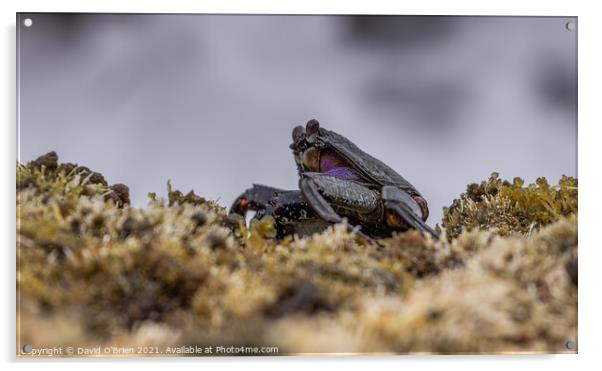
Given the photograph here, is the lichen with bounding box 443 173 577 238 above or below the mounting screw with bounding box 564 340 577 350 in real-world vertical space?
above

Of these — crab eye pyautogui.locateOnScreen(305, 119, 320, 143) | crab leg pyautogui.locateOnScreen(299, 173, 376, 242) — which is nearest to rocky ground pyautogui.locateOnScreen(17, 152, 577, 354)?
crab leg pyautogui.locateOnScreen(299, 173, 376, 242)

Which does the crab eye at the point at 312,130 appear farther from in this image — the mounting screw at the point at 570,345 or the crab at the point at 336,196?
the mounting screw at the point at 570,345

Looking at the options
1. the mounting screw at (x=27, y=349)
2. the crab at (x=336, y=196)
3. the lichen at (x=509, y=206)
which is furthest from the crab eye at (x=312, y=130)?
the mounting screw at (x=27, y=349)

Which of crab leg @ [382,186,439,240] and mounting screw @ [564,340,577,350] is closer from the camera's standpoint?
mounting screw @ [564,340,577,350]

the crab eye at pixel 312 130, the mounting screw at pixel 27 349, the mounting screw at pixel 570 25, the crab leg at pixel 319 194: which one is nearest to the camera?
the mounting screw at pixel 27 349

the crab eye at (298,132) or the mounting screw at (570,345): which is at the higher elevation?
the crab eye at (298,132)

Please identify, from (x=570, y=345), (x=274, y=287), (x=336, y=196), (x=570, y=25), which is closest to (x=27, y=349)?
(x=274, y=287)

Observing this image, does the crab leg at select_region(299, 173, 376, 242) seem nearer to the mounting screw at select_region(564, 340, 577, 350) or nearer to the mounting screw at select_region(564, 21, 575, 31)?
the mounting screw at select_region(564, 340, 577, 350)

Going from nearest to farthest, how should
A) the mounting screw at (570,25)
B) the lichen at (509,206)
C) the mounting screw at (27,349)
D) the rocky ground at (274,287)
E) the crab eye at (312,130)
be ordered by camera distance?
the rocky ground at (274,287)
the mounting screw at (27,349)
the mounting screw at (570,25)
the lichen at (509,206)
the crab eye at (312,130)

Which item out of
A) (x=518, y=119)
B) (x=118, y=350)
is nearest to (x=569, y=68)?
(x=518, y=119)
